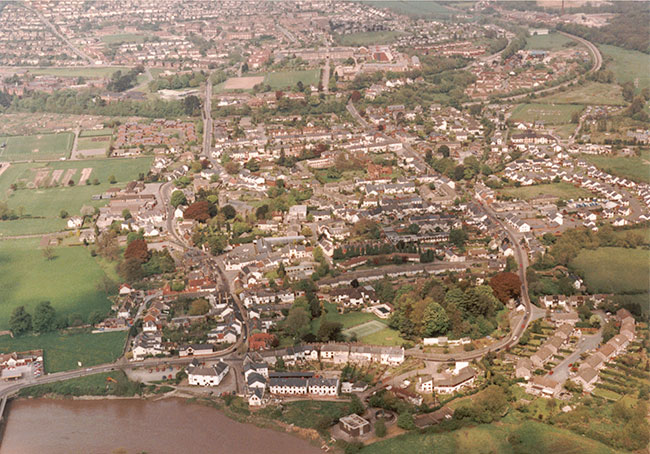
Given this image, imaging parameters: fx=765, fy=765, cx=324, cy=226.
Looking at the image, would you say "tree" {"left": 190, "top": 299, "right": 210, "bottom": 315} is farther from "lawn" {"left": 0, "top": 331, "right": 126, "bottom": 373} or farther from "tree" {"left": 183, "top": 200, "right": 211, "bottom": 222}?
"tree" {"left": 183, "top": 200, "right": 211, "bottom": 222}

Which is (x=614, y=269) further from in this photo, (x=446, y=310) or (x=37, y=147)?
(x=37, y=147)

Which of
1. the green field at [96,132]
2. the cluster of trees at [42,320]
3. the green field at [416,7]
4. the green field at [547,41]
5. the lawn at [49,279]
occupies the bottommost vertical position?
the green field at [96,132]

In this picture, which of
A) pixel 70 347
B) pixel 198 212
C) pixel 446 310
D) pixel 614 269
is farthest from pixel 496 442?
pixel 198 212

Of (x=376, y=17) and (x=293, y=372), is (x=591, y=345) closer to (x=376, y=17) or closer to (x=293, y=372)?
(x=293, y=372)

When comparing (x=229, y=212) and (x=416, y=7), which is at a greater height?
(x=416, y=7)

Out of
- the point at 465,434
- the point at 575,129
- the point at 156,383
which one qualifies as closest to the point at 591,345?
the point at 465,434

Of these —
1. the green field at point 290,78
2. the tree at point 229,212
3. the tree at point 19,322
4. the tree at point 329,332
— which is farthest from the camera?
the green field at point 290,78

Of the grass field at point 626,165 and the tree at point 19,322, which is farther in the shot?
the grass field at point 626,165

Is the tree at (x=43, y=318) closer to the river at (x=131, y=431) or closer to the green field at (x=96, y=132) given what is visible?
the river at (x=131, y=431)

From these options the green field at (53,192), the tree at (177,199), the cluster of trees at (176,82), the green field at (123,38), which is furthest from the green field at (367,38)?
the tree at (177,199)
